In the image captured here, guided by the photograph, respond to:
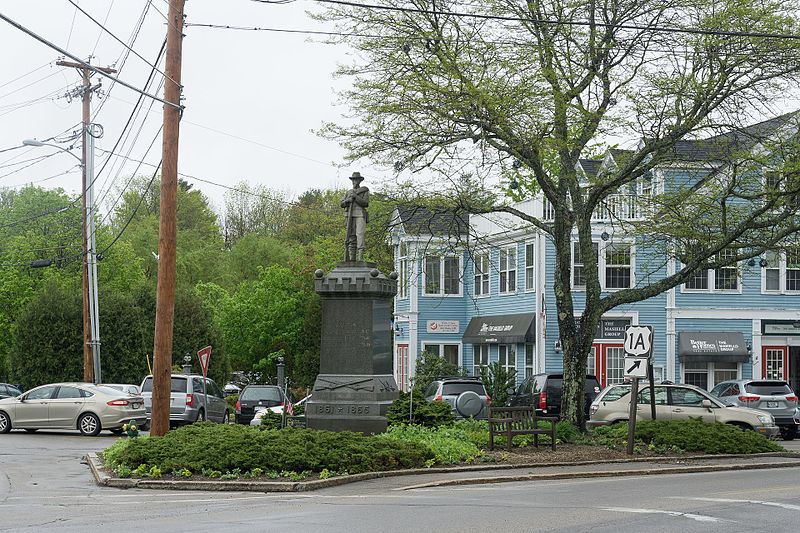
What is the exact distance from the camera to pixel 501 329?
44.7 meters

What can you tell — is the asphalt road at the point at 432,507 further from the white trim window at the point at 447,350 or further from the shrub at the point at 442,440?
the white trim window at the point at 447,350

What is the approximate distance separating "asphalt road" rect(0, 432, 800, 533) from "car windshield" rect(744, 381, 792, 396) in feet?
39.9

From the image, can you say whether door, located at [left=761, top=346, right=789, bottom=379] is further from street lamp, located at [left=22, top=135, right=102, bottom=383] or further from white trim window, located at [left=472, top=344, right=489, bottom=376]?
street lamp, located at [left=22, top=135, right=102, bottom=383]

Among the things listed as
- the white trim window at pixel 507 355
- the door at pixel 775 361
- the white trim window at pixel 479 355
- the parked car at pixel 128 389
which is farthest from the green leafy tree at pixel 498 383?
the parked car at pixel 128 389

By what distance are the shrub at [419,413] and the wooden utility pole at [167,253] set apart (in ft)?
14.4

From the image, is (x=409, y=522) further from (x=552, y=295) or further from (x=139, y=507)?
(x=552, y=295)

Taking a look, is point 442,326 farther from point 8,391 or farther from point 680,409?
point 680,409

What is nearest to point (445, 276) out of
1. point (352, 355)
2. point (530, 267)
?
point (530, 267)

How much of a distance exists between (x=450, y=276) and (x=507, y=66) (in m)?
26.3

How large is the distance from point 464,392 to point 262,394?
10656 millimetres

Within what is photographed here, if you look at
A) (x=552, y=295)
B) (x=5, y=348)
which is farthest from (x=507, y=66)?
(x=5, y=348)

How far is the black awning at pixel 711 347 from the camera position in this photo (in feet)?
139

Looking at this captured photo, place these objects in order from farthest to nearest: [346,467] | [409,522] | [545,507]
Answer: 1. [346,467]
2. [545,507]
3. [409,522]

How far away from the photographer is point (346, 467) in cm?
1825
